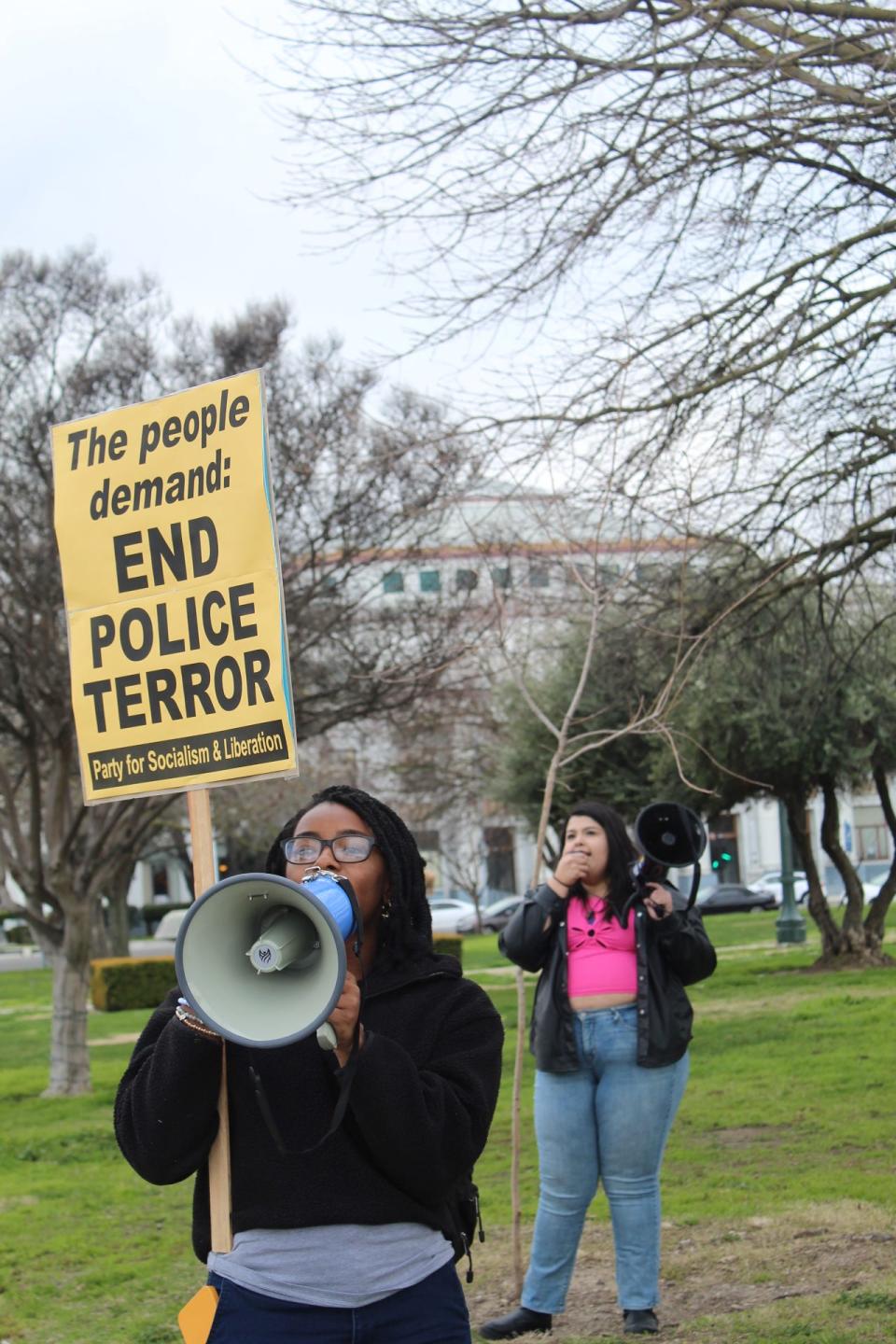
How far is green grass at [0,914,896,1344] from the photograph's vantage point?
643cm

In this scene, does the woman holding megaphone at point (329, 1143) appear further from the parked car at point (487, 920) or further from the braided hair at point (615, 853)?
the parked car at point (487, 920)

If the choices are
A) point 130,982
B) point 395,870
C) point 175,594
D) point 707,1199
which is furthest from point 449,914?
point 395,870

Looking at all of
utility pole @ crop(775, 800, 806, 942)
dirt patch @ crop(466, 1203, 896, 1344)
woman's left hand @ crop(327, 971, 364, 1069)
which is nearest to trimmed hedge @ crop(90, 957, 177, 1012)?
utility pole @ crop(775, 800, 806, 942)

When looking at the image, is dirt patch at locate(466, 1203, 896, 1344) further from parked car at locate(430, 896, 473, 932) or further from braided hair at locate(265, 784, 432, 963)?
parked car at locate(430, 896, 473, 932)

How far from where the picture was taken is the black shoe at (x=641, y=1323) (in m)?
5.81

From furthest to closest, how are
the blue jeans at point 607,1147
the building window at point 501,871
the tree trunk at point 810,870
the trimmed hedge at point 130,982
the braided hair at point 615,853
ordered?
the building window at point 501,871 → the trimmed hedge at point 130,982 → the tree trunk at point 810,870 → the braided hair at point 615,853 → the blue jeans at point 607,1147

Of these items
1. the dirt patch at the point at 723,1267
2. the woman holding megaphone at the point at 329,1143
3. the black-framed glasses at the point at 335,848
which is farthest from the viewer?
the dirt patch at the point at 723,1267

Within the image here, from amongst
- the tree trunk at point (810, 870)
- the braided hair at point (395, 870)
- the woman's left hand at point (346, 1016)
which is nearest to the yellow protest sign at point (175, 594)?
the braided hair at point (395, 870)

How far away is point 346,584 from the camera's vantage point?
15.5 metres

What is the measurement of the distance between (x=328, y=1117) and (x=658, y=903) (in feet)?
10.2

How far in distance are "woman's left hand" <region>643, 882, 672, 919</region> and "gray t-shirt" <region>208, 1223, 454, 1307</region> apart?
3031 mm

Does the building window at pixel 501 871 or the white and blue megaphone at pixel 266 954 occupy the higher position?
the white and blue megaphone at pixel 266 954

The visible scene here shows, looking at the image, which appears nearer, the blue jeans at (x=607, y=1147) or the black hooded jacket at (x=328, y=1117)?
the black hooded jacket at (x=328, y=1117)

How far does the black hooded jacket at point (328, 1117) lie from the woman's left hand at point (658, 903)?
9.39 feet
